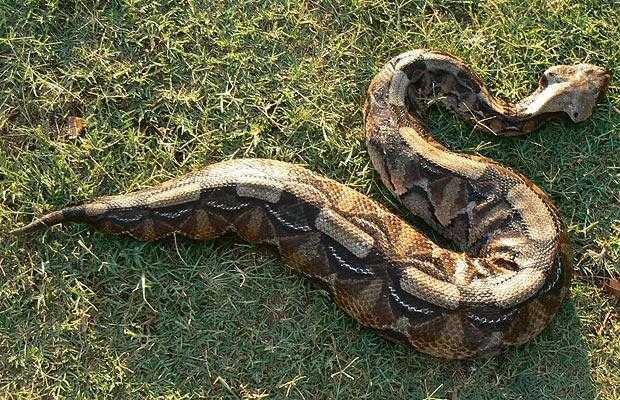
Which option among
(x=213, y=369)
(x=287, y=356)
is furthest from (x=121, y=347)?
(x=287, y=356)

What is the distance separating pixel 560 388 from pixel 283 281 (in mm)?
2646

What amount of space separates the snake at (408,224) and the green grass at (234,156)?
334mm

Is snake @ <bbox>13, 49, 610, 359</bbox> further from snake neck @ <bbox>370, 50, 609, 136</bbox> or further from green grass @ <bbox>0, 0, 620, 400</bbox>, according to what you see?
green grass @ <bbox>0, 0, 620, 400</bbox>

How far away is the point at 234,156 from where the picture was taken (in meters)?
7.42

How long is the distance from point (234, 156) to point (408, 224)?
178cm

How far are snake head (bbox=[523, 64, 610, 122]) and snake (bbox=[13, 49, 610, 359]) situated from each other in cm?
3

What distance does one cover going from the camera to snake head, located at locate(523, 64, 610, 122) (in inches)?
289

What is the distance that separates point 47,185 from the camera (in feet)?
23.8

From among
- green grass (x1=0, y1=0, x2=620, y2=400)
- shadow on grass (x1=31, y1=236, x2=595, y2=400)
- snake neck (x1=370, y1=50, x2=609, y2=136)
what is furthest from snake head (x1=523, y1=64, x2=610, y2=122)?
shadow on grass (x1=31, y1=236, x2=595, y2=400)

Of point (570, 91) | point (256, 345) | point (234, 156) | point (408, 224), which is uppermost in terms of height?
point (570, 91)

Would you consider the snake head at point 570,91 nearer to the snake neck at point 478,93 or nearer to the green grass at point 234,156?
the snake neck at point 478,93

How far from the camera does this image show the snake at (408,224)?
641 centimetres

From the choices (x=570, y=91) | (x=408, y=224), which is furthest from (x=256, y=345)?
(x=570, y=91)

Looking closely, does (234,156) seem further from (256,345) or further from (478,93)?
(478,93)
